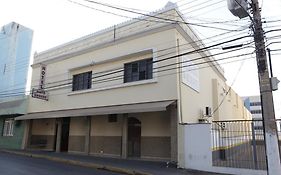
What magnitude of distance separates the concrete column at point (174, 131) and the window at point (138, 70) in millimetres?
2651

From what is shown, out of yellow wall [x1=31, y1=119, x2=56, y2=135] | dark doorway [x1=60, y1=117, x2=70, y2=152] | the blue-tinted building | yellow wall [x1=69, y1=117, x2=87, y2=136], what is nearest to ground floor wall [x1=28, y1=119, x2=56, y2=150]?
yellow wall [x1=31, y1=119, x2=56, y2=135]

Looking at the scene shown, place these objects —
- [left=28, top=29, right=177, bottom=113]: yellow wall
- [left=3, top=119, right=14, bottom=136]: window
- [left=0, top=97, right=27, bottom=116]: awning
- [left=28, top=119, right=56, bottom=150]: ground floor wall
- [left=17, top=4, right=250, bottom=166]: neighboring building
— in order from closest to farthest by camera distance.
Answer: [left=17, top=4, right=250, bottom=166]: neighboring building, [left=28, top=29, right=177, bottom=113]: yellow wall, [left=28, top=119, right=56, bottom=150]: ground floor wall, [left=0, top=97, right=27, bottom=116]: awning, [left=3, top=119, right=14, bottom=136]: window

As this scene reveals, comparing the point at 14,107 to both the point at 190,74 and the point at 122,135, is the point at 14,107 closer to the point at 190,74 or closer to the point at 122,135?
the point at 122,135

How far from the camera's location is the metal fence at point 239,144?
35.5ft

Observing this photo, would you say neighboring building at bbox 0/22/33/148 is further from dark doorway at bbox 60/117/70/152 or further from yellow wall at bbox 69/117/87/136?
yellow wall at bbox 69/117/87/136

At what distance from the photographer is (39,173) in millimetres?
10516

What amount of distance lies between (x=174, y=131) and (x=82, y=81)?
8.68m

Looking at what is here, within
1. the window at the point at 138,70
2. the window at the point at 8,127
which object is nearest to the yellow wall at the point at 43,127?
the window at the point at 8,127

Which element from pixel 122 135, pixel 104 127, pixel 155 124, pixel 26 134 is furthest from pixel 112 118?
pixel 26 134

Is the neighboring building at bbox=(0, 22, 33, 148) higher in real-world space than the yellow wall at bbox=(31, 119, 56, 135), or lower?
higher

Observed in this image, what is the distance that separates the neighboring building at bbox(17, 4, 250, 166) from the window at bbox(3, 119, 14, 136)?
2621 mm

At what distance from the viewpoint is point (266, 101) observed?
8625mm

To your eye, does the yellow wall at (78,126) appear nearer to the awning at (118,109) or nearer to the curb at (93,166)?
the awning at (118,109)

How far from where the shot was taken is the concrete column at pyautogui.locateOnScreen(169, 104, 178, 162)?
41.3 ft
